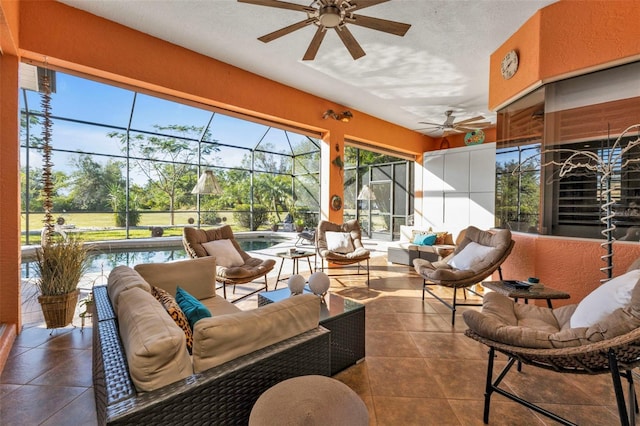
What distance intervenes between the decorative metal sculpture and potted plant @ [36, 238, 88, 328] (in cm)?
410

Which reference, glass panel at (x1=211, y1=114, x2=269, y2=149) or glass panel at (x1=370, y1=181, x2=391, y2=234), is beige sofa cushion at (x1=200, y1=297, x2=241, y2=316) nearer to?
glass panel at (x1=211, y1=114, x2=269, y2=149)

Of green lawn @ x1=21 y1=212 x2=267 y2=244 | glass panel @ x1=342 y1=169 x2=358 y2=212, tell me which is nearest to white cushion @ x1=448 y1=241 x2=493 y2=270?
glass panel @ x1=342 y1=169 x2=358 y2=212

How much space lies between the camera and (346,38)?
2.52m

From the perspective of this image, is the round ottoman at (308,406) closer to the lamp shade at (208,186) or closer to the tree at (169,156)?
the lamp shade at (208,186)

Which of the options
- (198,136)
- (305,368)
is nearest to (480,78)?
(305,368)

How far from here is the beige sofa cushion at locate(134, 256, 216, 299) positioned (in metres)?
2.16

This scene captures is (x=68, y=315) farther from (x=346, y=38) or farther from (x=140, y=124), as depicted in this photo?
(x=140, y=124)

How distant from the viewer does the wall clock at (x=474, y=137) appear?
645 cm

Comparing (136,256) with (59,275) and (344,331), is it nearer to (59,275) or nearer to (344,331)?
(59,275)

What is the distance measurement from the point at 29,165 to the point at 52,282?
4761 millimetres

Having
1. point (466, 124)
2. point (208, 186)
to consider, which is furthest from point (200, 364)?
point (466, 124)

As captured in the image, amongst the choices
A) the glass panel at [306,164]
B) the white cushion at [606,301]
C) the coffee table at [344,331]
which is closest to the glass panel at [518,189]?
the white cushion at [606,301]

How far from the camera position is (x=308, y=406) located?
102cm

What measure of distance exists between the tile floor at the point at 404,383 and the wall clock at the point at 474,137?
16.5 feet
